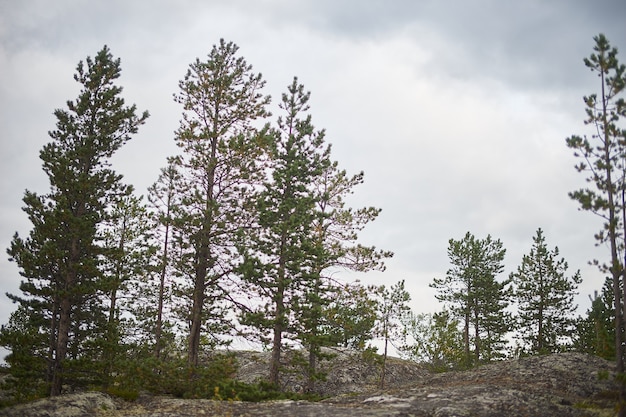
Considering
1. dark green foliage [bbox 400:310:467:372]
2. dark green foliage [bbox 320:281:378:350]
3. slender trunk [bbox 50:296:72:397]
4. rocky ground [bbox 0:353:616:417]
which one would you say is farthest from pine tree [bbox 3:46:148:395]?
dark green foliage [bbox 400:310:467:372]

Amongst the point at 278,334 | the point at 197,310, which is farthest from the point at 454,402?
the point at 197,310

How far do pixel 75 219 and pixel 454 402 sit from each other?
16111mm

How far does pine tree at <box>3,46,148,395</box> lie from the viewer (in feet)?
62.6

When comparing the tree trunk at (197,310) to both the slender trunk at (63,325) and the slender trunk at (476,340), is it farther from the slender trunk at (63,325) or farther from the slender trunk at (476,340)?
the slender trunk at (476,340)

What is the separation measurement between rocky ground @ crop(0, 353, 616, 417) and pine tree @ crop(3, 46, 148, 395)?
542 centimetres

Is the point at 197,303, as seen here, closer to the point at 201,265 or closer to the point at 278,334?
the point at 201,265

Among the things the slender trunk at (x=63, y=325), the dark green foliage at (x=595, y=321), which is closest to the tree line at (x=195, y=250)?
the slender trunk at (x=63, y=325)

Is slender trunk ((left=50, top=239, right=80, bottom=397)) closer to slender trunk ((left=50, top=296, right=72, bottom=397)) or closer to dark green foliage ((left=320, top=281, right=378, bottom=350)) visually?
slender trunk ((left=50, top=296, right=72, bottom=397))

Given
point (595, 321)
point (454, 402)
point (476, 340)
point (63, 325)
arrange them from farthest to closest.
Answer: point (476, 340), point (595, 321), point (63, 325), point (454, 402)

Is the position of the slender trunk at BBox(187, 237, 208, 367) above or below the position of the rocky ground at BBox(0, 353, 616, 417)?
above

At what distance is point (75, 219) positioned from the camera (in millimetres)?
19172

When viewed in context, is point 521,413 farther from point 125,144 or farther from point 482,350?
point 482,350

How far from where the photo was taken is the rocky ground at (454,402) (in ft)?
43.7

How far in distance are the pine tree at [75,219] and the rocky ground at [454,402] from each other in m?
5.42
